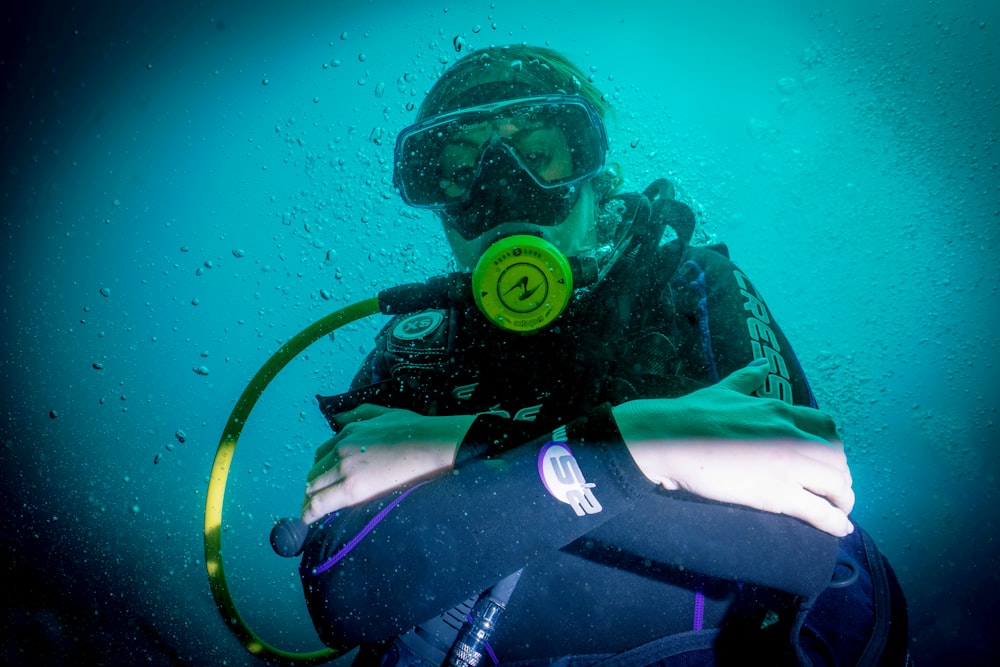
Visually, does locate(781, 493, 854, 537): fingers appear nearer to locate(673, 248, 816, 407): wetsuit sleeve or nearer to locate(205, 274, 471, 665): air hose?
locate(673, 248, 816, 407): wetsuit sleeve

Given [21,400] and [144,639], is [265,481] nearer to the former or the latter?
[21,400]

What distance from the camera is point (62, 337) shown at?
14867 millimetres

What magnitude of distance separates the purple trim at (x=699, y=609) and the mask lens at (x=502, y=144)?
62.6 inches

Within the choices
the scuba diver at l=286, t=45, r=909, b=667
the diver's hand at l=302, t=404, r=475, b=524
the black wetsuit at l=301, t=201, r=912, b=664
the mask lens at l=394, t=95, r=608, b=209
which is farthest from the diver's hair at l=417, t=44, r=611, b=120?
the diver's hand at l=302, t=404, r=475, b=524

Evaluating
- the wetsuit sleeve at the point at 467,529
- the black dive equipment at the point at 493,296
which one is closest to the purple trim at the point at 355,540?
the wetsuit sleeve at the point at 467,529

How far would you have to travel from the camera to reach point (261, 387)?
6.03 feet

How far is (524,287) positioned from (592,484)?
0.79m

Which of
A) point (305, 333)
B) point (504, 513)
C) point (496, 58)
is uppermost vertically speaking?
point (496, 58)

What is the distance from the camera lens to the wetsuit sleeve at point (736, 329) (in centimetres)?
133

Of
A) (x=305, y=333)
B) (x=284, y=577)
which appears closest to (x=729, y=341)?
(x=305, y=333)

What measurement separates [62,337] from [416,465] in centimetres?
2040

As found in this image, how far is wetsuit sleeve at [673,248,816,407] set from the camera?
1.33 meters

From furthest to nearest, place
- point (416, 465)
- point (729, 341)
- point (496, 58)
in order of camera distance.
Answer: point (496, 58) < point (729, 341) < point (416, 465)

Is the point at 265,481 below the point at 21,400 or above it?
below
